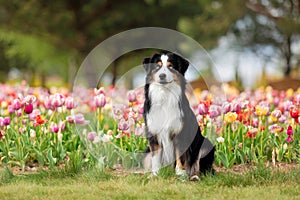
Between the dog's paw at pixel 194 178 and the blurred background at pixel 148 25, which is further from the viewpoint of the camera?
the blurred background at pixel 148 25

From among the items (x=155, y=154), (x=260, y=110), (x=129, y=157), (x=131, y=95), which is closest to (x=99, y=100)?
(x=131, y=95)

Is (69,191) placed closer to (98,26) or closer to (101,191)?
(101,191)

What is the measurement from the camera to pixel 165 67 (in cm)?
475

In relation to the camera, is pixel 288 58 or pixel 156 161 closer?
pixel 156 161

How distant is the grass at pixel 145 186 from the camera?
4.68 metres

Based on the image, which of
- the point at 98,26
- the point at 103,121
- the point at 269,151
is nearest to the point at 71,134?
the point at 103,121

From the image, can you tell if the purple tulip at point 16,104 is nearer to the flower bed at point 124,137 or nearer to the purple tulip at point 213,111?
the flower bed at point 124,137

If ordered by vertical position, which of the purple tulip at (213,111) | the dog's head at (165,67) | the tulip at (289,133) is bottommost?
the tulip at (289,133)

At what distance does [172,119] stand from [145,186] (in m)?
0.68

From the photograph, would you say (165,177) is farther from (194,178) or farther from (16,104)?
(16,104)

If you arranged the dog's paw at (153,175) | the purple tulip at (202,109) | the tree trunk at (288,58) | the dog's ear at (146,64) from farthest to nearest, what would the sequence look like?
1. the tree trunk at (288,58)
2. the purple tulip at (202,109)
3. the dog's paw at (153,175)
4. the dog's ear at (146,64)

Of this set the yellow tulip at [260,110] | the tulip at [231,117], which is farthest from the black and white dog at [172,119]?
the yellow tulip at [260,110]

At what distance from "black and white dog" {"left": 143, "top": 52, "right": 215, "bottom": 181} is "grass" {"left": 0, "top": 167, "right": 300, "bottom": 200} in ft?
0.69

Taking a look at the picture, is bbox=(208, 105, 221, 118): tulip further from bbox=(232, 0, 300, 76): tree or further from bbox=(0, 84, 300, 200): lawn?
bbox=(232, 0, 300, 76): tree
